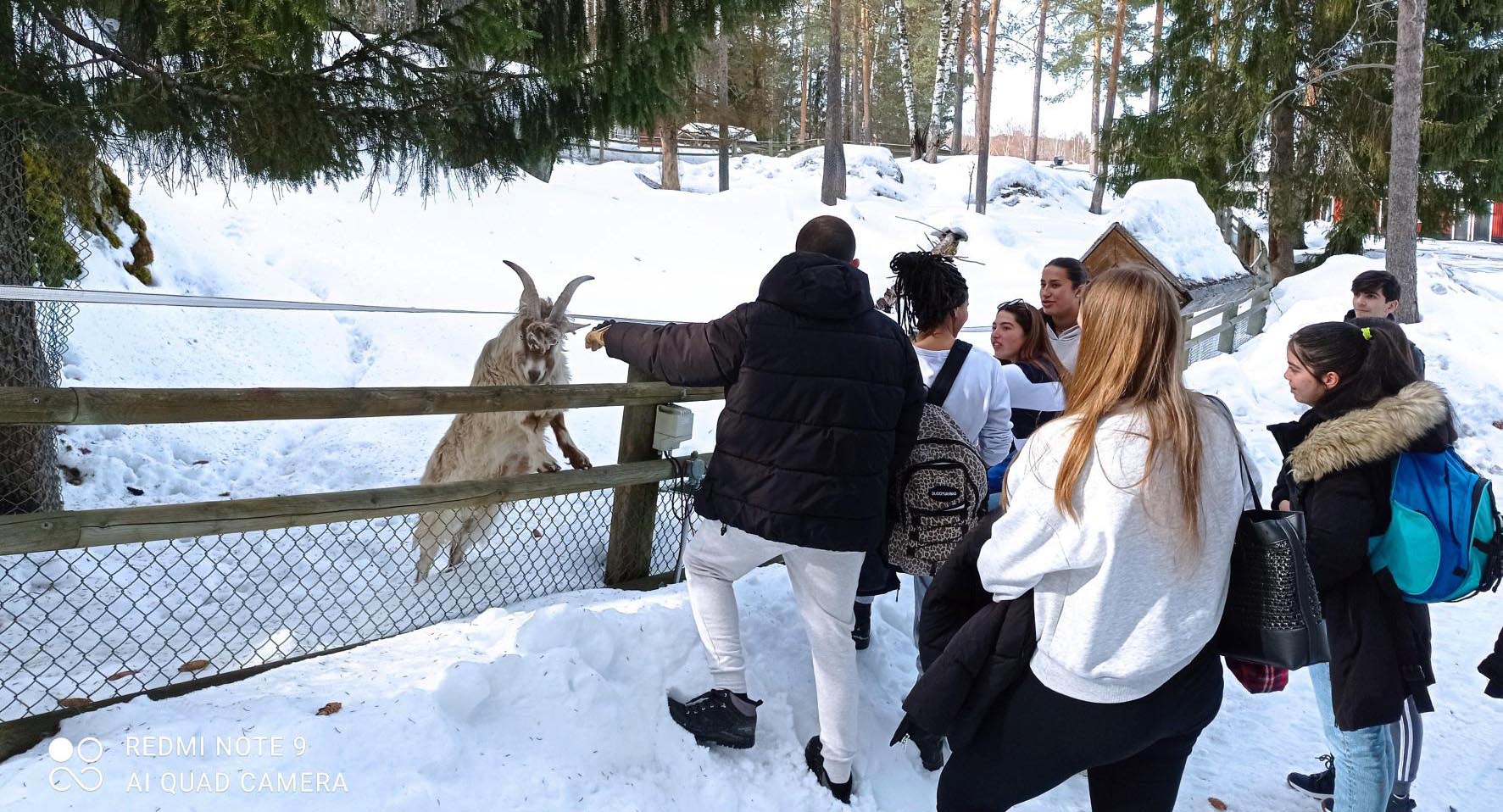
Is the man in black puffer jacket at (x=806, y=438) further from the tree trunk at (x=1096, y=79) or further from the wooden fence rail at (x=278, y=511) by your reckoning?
the tree trunk at (x=1096, y=79)

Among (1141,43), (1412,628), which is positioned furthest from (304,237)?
(1141,43)

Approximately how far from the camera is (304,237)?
42.0 feet

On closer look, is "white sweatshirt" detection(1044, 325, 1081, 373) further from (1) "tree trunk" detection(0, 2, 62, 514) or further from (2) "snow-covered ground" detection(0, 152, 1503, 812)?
(1) "tree trunk" detection(0, 2, 62, 514)

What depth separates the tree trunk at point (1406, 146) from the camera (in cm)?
1073

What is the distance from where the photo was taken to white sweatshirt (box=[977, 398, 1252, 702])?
203 cm

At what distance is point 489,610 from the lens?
3.92 meters

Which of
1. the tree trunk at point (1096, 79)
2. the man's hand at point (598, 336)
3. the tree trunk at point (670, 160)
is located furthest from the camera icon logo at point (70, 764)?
the tree trunk at point (1096, 79)

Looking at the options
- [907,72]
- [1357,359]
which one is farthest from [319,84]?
[907,72]

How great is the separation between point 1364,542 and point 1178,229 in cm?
1081

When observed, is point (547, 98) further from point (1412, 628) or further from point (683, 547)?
point (1412, 628)

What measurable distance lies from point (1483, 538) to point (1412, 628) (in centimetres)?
33

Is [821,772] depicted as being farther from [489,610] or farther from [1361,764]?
[1361,764]

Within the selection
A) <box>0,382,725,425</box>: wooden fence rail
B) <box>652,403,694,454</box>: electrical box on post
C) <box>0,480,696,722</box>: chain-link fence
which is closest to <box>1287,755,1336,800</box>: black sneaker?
<box>0,480,696,722</box>: chain-link fence

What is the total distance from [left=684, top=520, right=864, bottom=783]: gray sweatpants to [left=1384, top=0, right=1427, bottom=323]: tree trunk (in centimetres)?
1033
